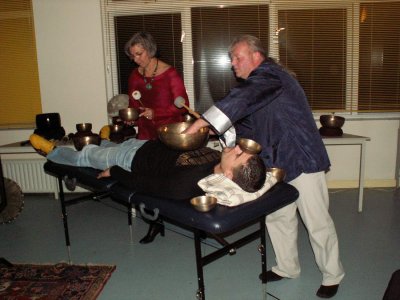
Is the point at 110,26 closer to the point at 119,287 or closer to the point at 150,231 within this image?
the point at 150,231

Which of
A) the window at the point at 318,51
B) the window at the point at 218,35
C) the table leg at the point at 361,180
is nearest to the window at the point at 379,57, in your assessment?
the window at the point at 318,51

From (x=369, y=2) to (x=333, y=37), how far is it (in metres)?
0.46

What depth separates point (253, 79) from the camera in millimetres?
1578

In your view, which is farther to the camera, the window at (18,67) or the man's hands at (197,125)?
the window at (18,67)

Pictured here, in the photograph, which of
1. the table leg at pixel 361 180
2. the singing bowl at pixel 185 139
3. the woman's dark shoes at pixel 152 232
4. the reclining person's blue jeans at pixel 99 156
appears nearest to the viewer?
the singing bowl at pixel 185 139

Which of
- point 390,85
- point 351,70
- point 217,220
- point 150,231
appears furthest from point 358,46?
point 217,220

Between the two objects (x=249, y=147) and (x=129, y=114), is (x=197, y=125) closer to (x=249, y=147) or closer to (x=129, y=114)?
(x=249, y=147)

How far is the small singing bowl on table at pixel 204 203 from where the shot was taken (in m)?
1.36

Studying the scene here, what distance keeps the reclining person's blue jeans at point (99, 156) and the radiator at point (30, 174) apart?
4.97 feet

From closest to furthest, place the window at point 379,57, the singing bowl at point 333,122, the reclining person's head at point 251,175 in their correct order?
the reclining person's head at point 251,175 < the singing bowl at point 333,122 < the window at point 379,57

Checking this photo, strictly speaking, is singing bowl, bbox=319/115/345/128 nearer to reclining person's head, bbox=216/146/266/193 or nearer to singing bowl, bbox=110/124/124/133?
singing bowl, bbox=110/124/124/133

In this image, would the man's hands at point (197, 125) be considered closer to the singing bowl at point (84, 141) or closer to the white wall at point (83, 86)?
the singing bowl at point (84, 141)

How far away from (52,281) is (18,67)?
2.54 m

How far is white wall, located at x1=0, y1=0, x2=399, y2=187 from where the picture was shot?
12.0ft
